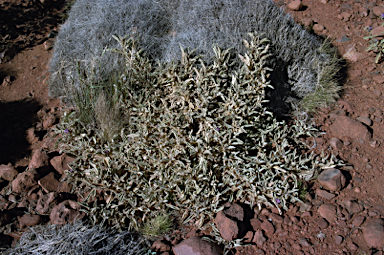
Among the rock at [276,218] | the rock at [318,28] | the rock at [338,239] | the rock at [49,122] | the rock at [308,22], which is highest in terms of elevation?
the rock at [308,22]

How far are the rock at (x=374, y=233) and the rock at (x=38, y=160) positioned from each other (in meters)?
2.80

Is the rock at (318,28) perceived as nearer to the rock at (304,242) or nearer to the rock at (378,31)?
the rock at (378,31)

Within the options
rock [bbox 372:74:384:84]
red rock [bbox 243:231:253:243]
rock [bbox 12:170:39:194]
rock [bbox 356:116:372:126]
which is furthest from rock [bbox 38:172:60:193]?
rock [bbox 372:74:384:84]

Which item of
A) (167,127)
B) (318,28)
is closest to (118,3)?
(167,127)

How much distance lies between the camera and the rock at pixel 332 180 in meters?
2.77

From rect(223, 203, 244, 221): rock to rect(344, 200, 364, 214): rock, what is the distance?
873 mm

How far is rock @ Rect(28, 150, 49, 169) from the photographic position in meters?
3.00

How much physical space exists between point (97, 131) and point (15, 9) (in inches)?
113

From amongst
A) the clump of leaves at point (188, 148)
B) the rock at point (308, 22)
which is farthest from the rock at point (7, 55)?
the rock at point (308, 22)

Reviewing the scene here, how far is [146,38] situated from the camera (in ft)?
11.4

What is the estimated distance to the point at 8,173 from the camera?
9.61 feet

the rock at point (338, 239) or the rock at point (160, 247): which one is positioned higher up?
the rock at point (338, 239)

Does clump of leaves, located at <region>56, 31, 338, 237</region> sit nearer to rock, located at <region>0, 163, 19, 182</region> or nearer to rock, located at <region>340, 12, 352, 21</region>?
rock, located at <region>0, 163, 19, 182</region>

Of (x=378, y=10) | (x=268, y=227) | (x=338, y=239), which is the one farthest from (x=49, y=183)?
(x=378, y=10)
